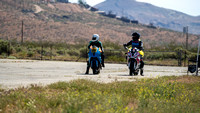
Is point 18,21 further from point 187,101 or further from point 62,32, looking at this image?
point 187,101

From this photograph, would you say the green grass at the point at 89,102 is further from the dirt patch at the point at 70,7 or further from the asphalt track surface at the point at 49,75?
the dirt patch at the point at 70,7

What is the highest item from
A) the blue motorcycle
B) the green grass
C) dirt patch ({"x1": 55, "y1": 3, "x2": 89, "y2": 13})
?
dirt patch ({"x1": 55, "y1": 3, "x2": 89, "y2": 13})

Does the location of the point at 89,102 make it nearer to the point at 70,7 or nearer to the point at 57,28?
the point at 57,28

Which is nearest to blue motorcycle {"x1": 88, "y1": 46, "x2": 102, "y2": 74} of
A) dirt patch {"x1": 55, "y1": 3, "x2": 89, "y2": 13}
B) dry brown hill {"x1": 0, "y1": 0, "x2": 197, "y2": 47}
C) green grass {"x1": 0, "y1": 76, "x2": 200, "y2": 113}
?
green grass {"x1": 0, "y1": 76, "x2": 200, "y2": 113}

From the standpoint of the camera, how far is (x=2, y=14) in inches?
4284

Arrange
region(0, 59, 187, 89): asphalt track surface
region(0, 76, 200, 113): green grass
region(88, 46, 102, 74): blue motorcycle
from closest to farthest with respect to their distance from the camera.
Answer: region(0, 76, 200, 113): green grass → region(0, 59, 187, 89): asphalt track surface → region(88, 46, 102, 74): blue motorcycle

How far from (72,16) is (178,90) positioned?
131899 mm

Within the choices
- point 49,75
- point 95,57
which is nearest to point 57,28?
point 95,57

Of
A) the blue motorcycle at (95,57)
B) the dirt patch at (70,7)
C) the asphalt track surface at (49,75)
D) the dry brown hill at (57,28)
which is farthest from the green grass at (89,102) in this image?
the dirt patch at (70,7)

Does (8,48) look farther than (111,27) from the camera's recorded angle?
No

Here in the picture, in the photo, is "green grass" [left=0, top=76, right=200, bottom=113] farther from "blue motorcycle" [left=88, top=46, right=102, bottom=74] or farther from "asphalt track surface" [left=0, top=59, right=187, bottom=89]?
"blue motorcycle" [left=88, top=46, right=102, bottom=74]

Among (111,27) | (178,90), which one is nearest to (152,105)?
(178,90)

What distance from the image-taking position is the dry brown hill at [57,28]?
100181mm

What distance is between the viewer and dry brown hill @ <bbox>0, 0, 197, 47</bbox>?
10018 centimetres
